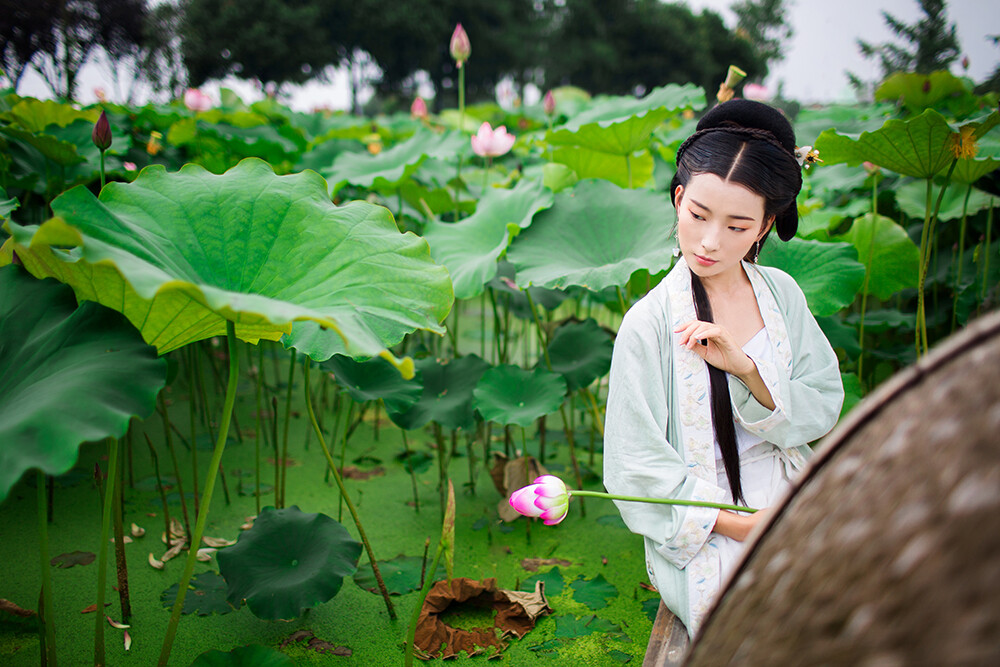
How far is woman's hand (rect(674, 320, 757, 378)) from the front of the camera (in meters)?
0.98

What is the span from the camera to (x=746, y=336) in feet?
3.52

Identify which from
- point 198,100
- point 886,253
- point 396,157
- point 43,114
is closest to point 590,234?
point 886,253

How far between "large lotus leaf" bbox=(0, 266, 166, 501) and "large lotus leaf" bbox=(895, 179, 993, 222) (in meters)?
2.08

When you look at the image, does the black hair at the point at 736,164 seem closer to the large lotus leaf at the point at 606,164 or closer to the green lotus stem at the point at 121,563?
the large lotus leaf at the point at 606,164

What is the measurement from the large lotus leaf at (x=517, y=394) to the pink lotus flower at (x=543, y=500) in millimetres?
503

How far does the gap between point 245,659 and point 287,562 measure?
217 millimetres

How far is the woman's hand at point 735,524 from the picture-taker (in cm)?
94

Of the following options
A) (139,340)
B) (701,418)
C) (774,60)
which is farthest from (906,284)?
(774,60)

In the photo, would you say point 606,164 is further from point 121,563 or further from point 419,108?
point 121,563

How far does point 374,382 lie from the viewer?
1518 mm

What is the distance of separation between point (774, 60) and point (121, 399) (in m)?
27.2

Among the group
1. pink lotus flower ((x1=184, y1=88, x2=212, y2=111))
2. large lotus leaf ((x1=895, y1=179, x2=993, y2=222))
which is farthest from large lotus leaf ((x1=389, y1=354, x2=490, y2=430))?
pink lotus flower ((x1=184, y1=88, x2=212, y2=111))

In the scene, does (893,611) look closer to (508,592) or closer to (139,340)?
(139,340)

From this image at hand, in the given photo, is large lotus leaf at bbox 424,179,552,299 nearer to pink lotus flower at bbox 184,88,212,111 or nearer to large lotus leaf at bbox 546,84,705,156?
large lotus leaf at bbox 546,84,705,156
